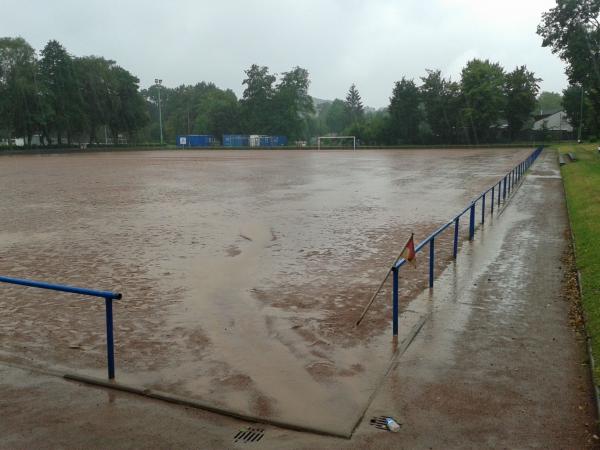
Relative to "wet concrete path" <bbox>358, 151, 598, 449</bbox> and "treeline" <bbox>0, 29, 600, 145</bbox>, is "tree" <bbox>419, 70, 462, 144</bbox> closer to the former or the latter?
"treeline" <bbox>0, 29, 600, 145</bbox>

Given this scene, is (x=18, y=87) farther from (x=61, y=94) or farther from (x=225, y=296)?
(x=225, y=296)

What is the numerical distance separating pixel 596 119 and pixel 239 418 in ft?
144

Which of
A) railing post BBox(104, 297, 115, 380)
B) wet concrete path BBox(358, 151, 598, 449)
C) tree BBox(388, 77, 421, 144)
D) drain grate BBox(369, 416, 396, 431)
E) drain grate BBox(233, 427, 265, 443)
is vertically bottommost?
drain grate BBox(233, 427, 265, 443)

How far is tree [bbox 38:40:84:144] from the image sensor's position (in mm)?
86125

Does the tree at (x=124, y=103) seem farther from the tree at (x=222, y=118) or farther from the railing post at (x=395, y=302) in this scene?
the railing post at (x=395, y=302)

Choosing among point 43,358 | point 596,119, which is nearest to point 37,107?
point 596,119

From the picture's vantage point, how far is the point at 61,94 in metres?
87.6

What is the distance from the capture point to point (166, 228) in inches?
607

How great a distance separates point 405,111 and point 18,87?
62248 mm

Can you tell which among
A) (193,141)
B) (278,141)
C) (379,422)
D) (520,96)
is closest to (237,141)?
(278,141)

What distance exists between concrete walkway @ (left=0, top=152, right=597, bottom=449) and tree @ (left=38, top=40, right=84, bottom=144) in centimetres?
8813

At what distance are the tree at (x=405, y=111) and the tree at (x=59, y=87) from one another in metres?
54.1

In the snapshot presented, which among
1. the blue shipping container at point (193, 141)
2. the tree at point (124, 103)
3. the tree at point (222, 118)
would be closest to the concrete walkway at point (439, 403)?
the tree at point (124, 103)

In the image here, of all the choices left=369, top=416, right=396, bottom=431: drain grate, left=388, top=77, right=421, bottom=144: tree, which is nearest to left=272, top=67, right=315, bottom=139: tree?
left=388, top=77, right=421, bottom=144: tree
